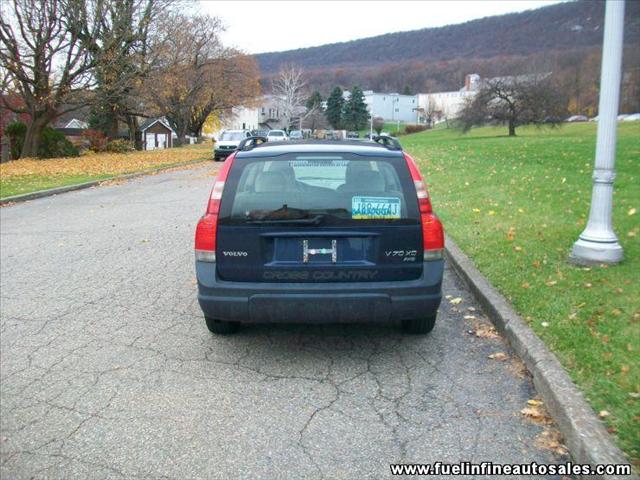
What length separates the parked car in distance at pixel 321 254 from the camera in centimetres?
400

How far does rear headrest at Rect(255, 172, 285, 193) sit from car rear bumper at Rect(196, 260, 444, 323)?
→ 0.68 m

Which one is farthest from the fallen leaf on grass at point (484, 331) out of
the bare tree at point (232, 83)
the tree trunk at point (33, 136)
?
the bare tree at point (232, 83)

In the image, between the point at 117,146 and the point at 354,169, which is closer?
the point at 354,169

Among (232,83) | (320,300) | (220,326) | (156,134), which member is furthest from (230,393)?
(156,134)

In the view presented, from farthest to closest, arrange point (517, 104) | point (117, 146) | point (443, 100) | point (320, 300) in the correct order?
point (443, 100) < point (517, 104) < point (117, 146) < point (320, 300)

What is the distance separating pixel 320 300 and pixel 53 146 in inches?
1253

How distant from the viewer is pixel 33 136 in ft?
98.6

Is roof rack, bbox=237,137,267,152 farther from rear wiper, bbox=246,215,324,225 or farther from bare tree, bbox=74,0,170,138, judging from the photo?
bare tree, bbox=74,0,170,138

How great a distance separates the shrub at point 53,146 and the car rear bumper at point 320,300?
1216 inches

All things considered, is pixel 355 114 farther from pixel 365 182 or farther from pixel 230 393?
pixel 230 393

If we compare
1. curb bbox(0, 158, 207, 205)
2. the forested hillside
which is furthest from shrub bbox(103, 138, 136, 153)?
the forested hillside

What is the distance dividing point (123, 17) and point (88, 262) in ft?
85.5

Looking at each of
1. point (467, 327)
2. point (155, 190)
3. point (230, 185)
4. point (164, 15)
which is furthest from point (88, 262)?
point (164, 15)

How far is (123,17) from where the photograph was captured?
97.2 ft
